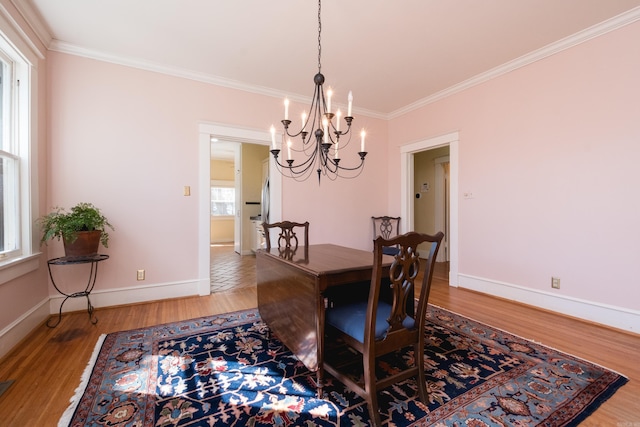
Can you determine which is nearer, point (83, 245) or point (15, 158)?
point (15, 158)

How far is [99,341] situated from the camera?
2137 mm

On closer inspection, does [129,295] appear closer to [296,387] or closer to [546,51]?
[296,387]

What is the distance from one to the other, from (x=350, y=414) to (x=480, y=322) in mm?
1753

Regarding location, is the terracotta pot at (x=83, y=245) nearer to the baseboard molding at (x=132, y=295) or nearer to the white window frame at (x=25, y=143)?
the white window frame at (x=25, y=143)

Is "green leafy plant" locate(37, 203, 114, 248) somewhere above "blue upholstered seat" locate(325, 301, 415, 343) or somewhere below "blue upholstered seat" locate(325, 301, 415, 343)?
above

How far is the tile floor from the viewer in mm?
3795

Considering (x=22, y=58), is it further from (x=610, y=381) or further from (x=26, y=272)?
(x=610, y=381)

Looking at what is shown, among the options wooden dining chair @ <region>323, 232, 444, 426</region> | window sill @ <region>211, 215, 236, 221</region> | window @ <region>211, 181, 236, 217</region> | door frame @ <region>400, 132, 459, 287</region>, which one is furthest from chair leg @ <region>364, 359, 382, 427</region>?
window sill @ <region>211, 215, 236, 221</region>

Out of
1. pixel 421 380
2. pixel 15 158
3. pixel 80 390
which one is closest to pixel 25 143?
pixel 15 158

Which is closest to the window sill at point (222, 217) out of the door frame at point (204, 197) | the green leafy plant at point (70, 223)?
the door frame at point (204, 197)

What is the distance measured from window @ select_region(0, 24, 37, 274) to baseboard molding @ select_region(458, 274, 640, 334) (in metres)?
4.61

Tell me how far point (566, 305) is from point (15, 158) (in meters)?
5.15

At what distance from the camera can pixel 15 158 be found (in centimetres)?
227

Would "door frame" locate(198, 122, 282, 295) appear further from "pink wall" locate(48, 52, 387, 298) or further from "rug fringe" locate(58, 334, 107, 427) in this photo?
"rug fringe" locate(58, 334, 107, 427)
